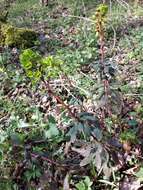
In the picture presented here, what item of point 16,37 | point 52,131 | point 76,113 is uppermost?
point 16,37

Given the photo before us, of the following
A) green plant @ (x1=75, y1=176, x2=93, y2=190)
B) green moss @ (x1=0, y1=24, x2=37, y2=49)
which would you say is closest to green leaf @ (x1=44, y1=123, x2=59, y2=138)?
green plant @ (x1=75, y1=176, x2=93, y2=190)

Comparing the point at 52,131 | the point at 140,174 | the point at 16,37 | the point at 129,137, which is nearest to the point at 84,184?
the point at 140,174

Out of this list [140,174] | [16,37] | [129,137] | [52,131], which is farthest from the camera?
[16,37]

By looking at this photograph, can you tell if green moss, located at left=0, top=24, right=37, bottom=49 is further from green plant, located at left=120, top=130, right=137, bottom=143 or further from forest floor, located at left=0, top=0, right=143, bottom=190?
green plant, located at left=120, top=130, right=137, bottom=143

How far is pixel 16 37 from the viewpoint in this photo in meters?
6.39

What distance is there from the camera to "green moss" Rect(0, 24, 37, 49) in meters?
6.36

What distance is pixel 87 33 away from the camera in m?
6.46

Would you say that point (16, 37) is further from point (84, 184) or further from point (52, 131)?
point (84, 184)

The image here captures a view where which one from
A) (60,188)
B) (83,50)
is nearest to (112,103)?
(60,188)

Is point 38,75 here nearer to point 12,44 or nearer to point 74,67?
point 74,67

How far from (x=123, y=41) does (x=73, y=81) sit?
1.32 meters

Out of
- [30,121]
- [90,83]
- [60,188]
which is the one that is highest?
[90,83]

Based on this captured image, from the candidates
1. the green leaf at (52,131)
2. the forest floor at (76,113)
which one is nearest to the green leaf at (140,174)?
the forest floor at (76,113)

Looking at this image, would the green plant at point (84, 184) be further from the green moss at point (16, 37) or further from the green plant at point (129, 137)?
the green moss at point (16, 37)
